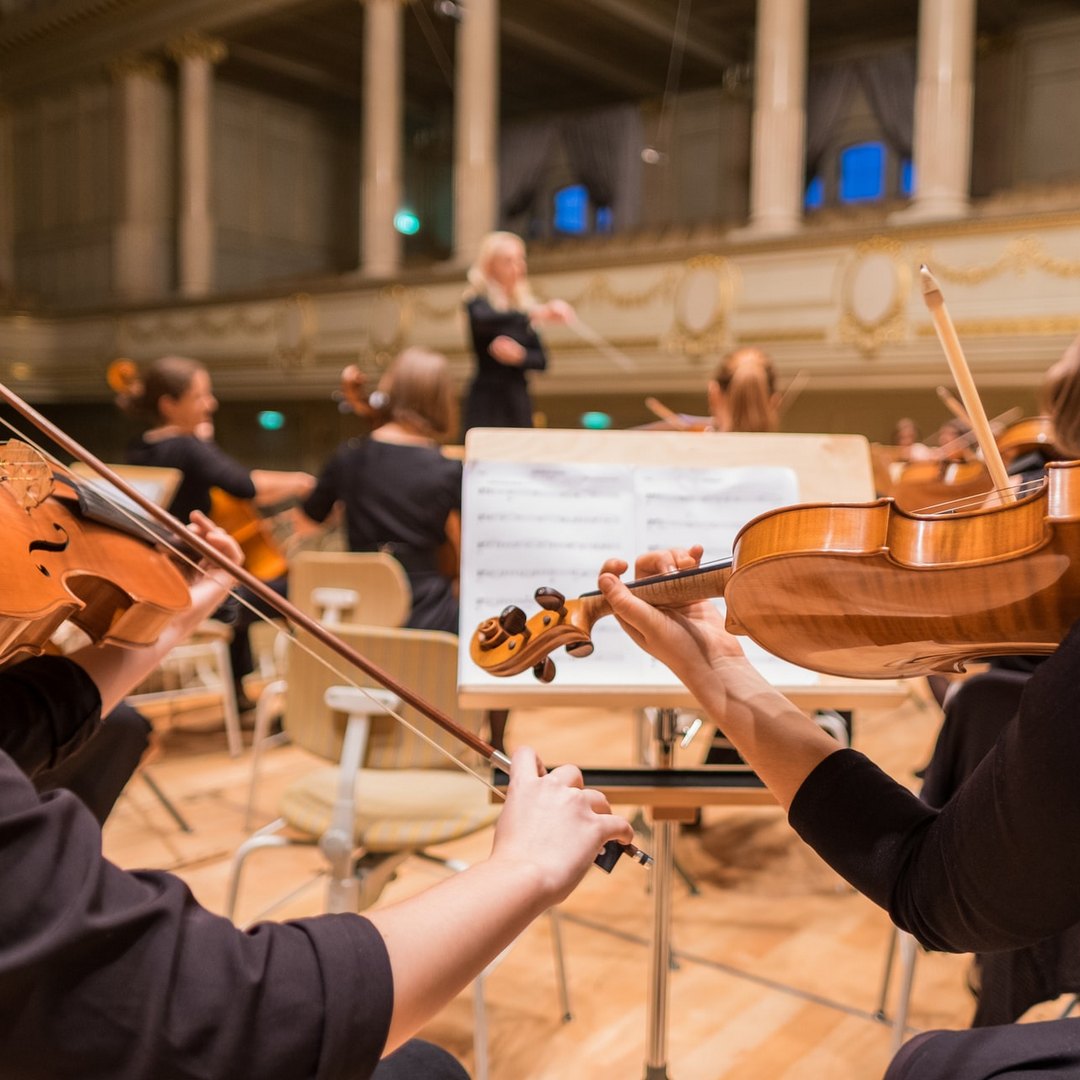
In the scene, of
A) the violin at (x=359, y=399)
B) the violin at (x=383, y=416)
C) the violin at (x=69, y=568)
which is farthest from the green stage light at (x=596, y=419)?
the violin at (x=69, y=568)

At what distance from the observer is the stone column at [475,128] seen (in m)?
9.76

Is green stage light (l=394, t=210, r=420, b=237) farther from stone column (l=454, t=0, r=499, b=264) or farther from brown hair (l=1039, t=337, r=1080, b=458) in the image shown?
brown hair (l=1039, t=337, r=1080, b=458)

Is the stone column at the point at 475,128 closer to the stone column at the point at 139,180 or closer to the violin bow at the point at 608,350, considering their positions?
the violin bow at the point at 608,350

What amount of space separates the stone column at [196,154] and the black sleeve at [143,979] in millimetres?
12152

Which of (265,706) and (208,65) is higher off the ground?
(208,65)

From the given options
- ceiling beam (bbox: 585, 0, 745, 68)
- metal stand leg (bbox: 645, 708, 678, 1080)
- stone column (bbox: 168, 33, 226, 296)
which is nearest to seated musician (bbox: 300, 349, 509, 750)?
metal stand leg (bbox: 645, 708, 678, 1080)

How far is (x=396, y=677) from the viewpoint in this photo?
2.04 m

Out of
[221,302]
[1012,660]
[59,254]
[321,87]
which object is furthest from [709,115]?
[1012,660]

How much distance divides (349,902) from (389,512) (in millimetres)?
1553

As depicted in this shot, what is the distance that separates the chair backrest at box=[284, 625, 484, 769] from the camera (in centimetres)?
199

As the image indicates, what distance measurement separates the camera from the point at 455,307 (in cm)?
953

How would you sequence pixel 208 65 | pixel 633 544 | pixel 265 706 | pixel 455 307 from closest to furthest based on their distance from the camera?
pixel 633 544, pixel 265 706, pixel 455 307, pixel 208 65

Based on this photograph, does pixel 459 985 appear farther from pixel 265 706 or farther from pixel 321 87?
pixel 321 87

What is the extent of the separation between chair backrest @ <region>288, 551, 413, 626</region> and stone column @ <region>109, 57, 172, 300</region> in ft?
36.1
